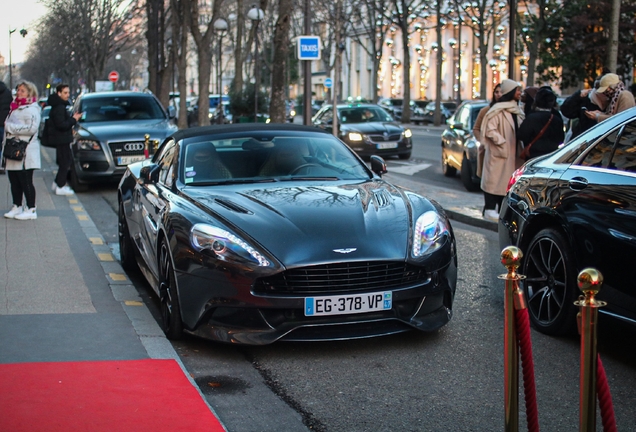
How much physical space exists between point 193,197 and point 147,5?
35.8m

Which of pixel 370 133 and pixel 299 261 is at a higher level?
pixel 299 261

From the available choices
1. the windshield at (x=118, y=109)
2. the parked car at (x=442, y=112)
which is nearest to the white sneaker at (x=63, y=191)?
the windshield at (x=118, y=109)

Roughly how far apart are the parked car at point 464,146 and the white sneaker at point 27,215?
7212 mm

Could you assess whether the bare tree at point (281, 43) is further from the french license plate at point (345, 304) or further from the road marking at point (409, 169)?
the french license plate at point (345, 304)

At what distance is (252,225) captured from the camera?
5637 millimetres

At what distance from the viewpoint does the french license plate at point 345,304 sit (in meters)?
5.34

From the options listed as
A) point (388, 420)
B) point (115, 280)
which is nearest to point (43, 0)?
point (115, 280)

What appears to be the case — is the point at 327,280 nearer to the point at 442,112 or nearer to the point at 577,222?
→ the point at 577,222

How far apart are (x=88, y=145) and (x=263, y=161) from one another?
929 cm

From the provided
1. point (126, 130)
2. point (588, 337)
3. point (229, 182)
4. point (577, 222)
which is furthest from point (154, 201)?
point (126, 130)

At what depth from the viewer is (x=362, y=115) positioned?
24.2 m

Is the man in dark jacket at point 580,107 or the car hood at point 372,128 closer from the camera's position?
the man in dark jacket at point 580,107

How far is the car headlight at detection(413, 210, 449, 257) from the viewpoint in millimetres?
5689

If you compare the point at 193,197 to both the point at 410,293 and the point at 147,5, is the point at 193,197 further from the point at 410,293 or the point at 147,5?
the point at 147,5
